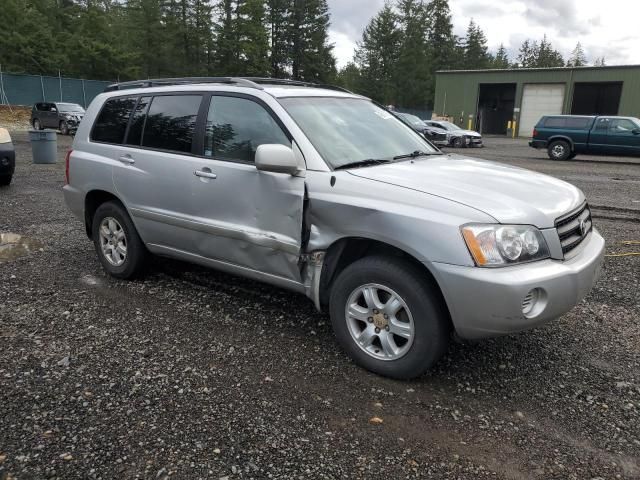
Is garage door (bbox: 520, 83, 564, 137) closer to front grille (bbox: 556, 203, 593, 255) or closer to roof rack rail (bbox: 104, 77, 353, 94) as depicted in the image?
roof rack rail (bbox: 104, 77, 353, 94)

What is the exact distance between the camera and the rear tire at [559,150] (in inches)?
793

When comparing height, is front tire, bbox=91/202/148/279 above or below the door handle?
below

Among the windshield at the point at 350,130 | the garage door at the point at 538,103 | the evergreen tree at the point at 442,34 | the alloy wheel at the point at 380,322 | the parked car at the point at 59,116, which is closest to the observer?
the alloy wheel at the point at 380,322

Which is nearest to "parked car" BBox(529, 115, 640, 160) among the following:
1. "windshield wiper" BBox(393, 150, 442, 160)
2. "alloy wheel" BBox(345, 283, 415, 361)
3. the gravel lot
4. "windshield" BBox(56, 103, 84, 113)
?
the gravel lot

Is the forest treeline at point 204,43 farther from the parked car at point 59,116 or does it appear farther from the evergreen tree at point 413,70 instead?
the parked car at point 59,116

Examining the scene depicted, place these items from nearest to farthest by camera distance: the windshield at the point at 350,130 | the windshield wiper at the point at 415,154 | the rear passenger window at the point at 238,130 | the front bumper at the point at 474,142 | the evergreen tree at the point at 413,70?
the windshield at the point at 350,130 < the rear passenger window at the point at 238,130 < the windshield wiper at the point at 415,154 < the front bumper at the point at 474,142 < the evergreen tree at the point at 413,70

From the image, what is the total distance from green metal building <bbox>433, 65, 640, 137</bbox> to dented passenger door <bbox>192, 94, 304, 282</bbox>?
4207 cm

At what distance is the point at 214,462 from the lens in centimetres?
257

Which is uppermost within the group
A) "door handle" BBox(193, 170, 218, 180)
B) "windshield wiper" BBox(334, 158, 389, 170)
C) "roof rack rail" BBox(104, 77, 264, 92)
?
"roof rack rail" BBox(104, 77, 264, 92)

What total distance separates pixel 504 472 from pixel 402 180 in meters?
1.71

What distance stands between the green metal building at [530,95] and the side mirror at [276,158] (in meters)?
42.5

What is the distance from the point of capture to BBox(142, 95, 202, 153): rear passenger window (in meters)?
4.32

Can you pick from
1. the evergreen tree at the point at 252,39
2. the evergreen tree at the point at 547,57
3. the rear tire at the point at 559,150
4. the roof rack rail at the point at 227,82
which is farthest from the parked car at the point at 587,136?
the evergreen tree at the point at 547,57

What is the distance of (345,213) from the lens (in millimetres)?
3322
